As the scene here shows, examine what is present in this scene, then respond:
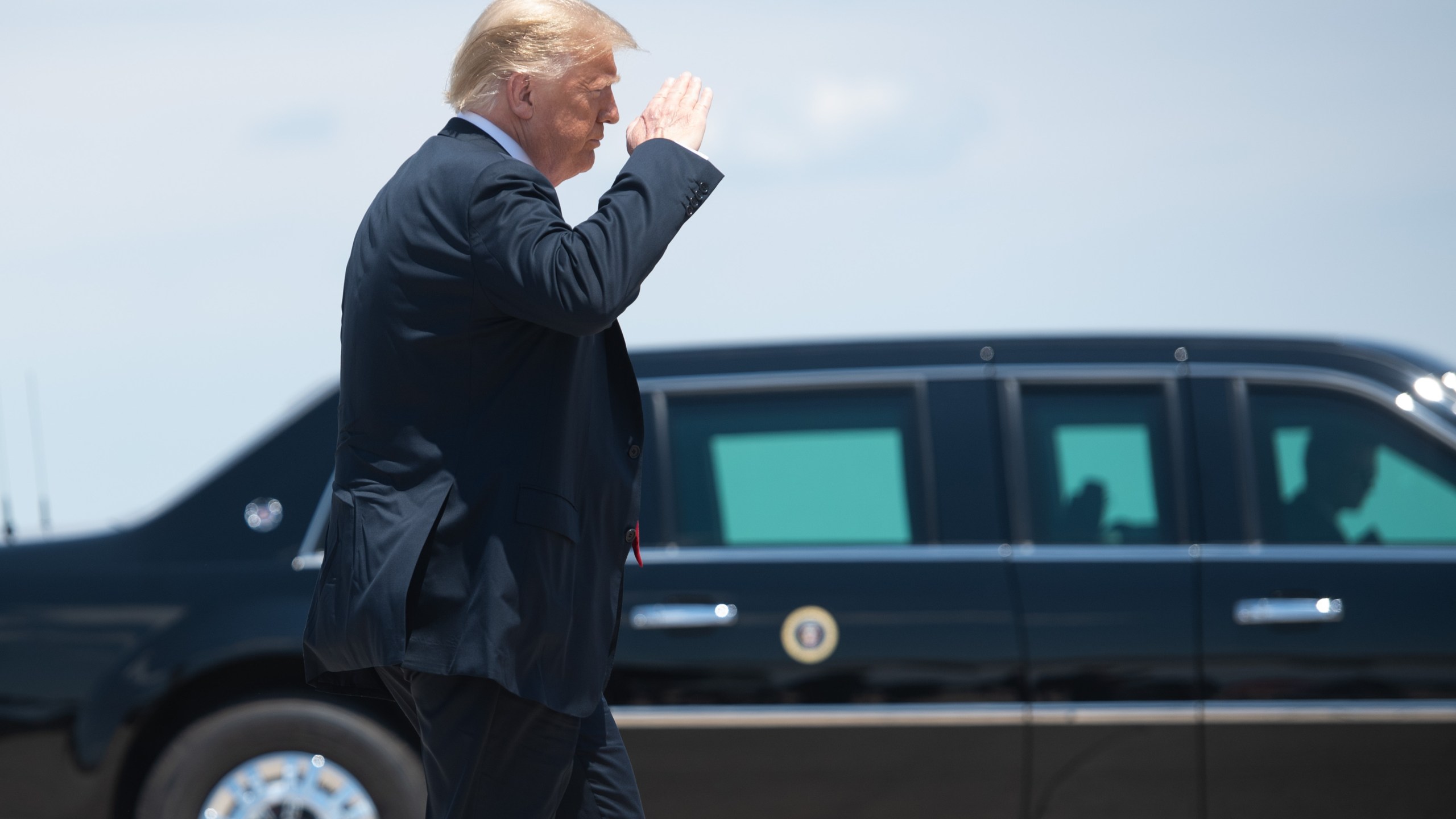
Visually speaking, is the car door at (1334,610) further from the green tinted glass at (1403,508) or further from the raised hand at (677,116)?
the raised hand at (677,116)

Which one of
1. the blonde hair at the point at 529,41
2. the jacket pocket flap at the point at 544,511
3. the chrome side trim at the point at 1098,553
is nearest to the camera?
the jacket pocket flap at the point at 544,511

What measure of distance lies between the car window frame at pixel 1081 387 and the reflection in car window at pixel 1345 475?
184 mm

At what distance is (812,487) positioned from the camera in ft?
12.7

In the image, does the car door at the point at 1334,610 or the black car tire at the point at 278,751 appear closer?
the car door at the point at 1334,610

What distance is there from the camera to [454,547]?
75.7 inches

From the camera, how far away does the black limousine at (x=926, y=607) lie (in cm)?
366

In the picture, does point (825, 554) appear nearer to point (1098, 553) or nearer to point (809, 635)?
point (809, 635)

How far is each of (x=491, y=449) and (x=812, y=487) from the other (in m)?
2.03

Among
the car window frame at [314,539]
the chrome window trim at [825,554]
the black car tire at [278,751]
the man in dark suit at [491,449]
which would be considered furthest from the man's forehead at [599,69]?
the black car tire at [278,751]

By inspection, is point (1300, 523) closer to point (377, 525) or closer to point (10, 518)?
point (377, 525)

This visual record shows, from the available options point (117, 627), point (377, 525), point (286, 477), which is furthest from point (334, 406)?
point (377, 525)

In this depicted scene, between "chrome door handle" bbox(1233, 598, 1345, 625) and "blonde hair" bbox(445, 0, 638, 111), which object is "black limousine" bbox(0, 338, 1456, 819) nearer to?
"chrome door handle" bbox(1233, 598, 1345, 625)

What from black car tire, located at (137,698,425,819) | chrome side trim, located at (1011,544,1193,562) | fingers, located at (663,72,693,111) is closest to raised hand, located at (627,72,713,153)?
fingers, located at (663,72,693,111)

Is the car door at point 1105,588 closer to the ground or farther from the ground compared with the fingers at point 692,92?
closer to the ground
